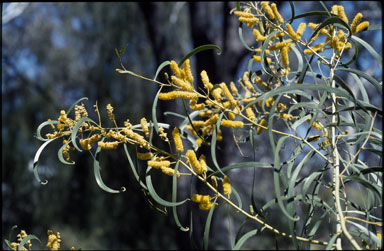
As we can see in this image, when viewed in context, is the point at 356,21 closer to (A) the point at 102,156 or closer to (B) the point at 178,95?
(B) the point at 178,95

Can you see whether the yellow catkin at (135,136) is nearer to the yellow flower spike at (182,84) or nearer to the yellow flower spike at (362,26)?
the yellow flower spike at (182,84)

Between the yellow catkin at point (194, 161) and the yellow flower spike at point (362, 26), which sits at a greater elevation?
the yellow flower spike at point (362, 26)

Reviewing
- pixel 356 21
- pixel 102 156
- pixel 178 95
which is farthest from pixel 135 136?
pixel 102 156

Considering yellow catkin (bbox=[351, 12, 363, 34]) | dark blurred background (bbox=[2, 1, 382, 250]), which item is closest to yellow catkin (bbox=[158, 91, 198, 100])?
yellow catkin (bbox=[351, 12, 363, 34])

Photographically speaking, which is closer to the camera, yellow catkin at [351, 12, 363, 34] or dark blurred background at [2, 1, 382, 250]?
yellow catkin at [351, 12, 363, 34]

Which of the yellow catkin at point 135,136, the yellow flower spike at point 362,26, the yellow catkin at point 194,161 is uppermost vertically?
the yellow flower spike at point 362,26

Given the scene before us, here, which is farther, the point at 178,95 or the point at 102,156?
the point at 102,156

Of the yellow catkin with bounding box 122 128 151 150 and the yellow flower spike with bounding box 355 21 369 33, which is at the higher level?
the yellow flower spike with bounding box 355 21 369 33

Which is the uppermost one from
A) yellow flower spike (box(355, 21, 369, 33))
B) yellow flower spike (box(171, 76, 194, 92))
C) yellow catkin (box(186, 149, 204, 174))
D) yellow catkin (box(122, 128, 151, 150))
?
yellow flower spike (box(355, 21, 369, 33))

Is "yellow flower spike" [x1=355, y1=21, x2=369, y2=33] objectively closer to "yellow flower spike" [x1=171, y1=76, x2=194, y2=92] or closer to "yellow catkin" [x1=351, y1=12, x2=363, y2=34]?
"yellow catkin" [x1=351, y1=12, x2=363, y2=34]

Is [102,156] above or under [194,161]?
above

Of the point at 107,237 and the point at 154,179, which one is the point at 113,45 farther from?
the point at 107,237

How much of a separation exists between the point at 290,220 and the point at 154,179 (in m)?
2.68

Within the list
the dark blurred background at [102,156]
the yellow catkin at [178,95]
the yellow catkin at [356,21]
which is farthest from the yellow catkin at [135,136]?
the dark blurred background at [102,156]
